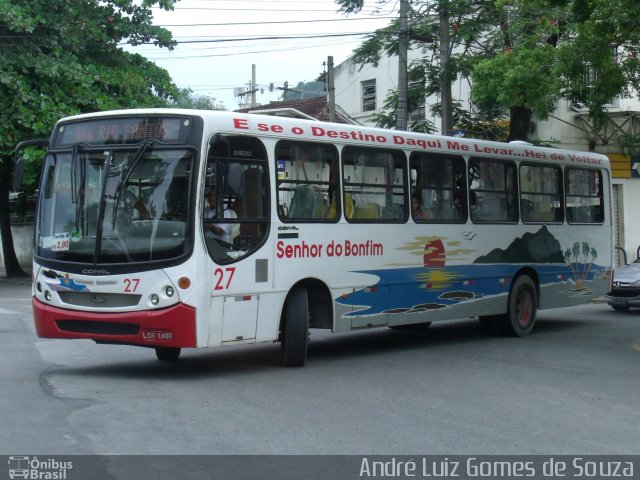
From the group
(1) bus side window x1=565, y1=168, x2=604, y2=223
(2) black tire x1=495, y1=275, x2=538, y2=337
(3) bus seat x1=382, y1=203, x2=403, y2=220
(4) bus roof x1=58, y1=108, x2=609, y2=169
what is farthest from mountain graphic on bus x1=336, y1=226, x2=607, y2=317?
(4) bus roof x1=58, y1=108, x2=609, y2=169

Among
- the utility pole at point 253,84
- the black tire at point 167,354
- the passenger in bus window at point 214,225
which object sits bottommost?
the black tire at point 167,354

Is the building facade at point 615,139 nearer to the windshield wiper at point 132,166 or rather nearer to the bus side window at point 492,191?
the bus side window at point 492,191

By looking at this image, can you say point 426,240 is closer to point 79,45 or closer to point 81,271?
point 81,271

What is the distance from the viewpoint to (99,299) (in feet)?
34.6

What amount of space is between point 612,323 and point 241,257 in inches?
399

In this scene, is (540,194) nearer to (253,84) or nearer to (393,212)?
(393,212)

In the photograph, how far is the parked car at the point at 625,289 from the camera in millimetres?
20112

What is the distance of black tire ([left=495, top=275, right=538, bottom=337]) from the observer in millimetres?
15734

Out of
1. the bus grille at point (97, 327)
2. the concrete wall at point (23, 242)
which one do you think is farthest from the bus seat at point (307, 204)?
the concrete wall at point (23, 242)

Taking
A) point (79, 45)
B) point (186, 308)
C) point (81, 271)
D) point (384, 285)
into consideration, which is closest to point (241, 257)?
point (186, 308)

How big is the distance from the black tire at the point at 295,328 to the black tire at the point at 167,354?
149 centimetres

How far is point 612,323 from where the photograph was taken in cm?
1852
